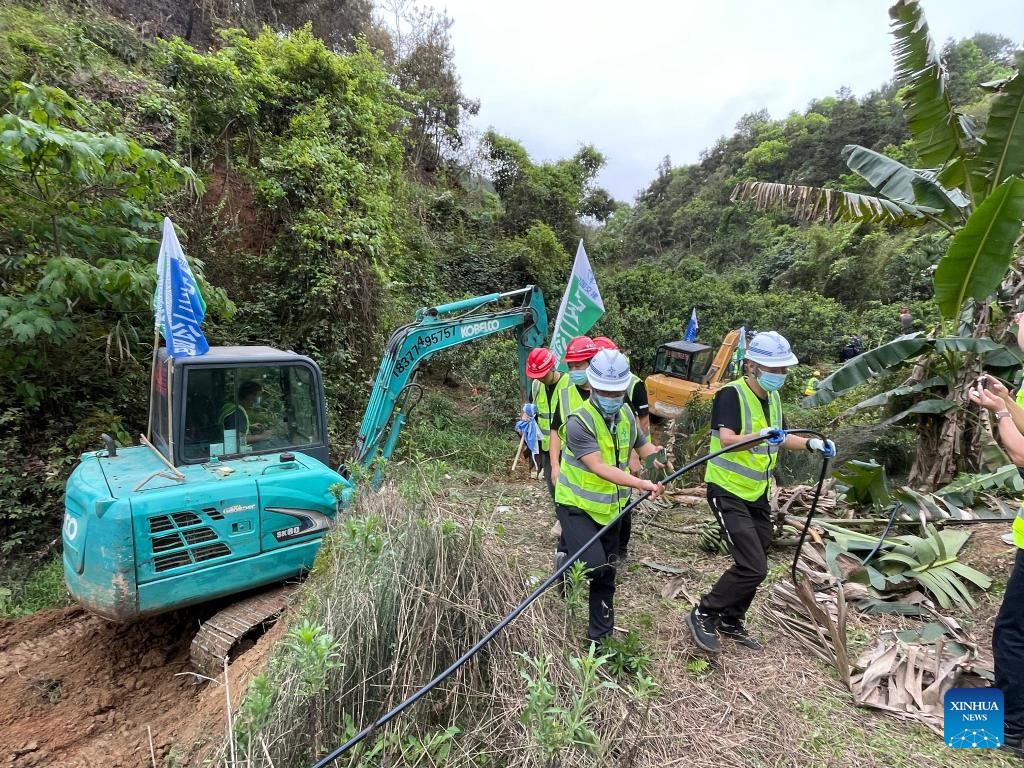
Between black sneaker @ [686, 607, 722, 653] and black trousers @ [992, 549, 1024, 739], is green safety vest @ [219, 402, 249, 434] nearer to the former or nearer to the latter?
black sneaker @ [686, 607, 722, 653]

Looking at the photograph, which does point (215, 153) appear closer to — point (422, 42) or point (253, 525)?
point (253, 525)

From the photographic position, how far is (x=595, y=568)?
2.54 m

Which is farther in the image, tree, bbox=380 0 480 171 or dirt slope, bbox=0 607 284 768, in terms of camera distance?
tree, bbox=380 0 480 171

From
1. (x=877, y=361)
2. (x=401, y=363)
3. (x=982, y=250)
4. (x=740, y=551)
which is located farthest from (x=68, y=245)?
(x=982, y=250)

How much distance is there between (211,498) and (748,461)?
322cm

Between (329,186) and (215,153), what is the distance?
78.2 inches

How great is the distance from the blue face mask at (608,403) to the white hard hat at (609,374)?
0.07 metres

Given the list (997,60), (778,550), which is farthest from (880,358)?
(997,60)

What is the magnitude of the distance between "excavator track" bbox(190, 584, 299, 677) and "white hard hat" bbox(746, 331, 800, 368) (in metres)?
3.26

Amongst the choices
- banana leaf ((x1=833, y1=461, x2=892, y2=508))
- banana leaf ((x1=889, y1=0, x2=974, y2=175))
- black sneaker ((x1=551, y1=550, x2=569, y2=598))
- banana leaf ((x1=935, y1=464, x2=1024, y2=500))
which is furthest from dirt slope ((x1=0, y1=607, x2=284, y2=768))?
banana leaf ((x1=889, y1=0, x2=974, y2=175))

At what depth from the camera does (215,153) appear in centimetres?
767

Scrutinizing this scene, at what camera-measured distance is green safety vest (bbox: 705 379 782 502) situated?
2744 mm

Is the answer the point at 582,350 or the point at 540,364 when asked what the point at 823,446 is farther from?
the point at 540,364

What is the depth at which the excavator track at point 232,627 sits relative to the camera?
2936 millimetres
